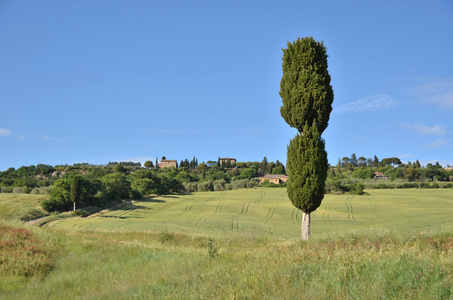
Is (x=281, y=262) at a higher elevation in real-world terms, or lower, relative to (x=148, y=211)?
higher

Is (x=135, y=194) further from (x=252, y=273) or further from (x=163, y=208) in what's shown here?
(x=252, y=273)

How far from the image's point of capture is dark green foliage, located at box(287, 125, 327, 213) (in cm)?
1858

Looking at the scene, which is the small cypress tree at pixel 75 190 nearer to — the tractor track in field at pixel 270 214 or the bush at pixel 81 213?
the bush at pixel 81 213

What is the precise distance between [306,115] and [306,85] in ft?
5.79

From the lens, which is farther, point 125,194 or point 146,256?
point 125,194

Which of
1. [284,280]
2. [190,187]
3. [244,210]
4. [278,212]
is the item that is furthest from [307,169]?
[190,187]

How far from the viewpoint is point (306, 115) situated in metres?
19.4

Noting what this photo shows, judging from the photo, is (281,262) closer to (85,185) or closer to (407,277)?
(407,277)

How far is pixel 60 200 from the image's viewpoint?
64500 mm

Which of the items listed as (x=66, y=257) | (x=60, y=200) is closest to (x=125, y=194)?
(x=60, y=200)

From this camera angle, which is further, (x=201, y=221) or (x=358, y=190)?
(x=358, y=190)

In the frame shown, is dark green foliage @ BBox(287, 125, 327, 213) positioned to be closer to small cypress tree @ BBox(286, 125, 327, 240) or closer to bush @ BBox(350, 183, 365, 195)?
small cypress tree @ BBox(286, 125, 327, 240)

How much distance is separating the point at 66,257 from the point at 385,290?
45.2 feet

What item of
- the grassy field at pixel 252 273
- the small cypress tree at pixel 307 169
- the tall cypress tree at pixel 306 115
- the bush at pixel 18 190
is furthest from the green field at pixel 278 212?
the bush at pixel 18 190
